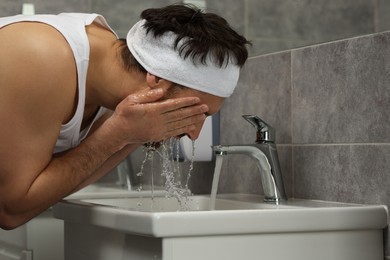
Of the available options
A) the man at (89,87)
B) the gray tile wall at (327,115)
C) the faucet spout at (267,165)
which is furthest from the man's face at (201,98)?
the gray tile wall at (327,115)

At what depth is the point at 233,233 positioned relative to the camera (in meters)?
1.35

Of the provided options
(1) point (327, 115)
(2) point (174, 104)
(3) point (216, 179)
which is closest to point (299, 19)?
(1) point (327, 115)

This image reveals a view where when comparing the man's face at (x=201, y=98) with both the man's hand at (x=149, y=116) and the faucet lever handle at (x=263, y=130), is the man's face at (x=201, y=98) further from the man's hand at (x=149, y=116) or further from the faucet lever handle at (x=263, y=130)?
the faucet lever handle at (x=263, y=130)

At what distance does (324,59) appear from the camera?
5.59 feet

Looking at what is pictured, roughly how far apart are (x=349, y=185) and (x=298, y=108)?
9.9 inches

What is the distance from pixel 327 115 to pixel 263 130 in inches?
6.0

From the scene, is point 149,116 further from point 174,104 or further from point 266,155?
point 266,155

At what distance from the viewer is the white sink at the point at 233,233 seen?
131 centimetres

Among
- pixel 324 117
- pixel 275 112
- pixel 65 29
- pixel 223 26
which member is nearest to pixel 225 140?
pixel 275 112

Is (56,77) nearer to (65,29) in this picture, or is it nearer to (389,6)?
(65,29)

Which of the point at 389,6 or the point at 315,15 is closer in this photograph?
the point at 389,6

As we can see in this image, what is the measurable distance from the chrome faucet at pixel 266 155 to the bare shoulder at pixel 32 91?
1.44 feet

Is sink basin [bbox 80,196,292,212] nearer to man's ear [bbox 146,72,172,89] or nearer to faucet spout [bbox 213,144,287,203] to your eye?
faucet spout [bbox 213,144,287,203]

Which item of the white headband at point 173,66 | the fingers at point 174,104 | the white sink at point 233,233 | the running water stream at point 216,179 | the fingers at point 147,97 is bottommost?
the white sink at point 233,233
